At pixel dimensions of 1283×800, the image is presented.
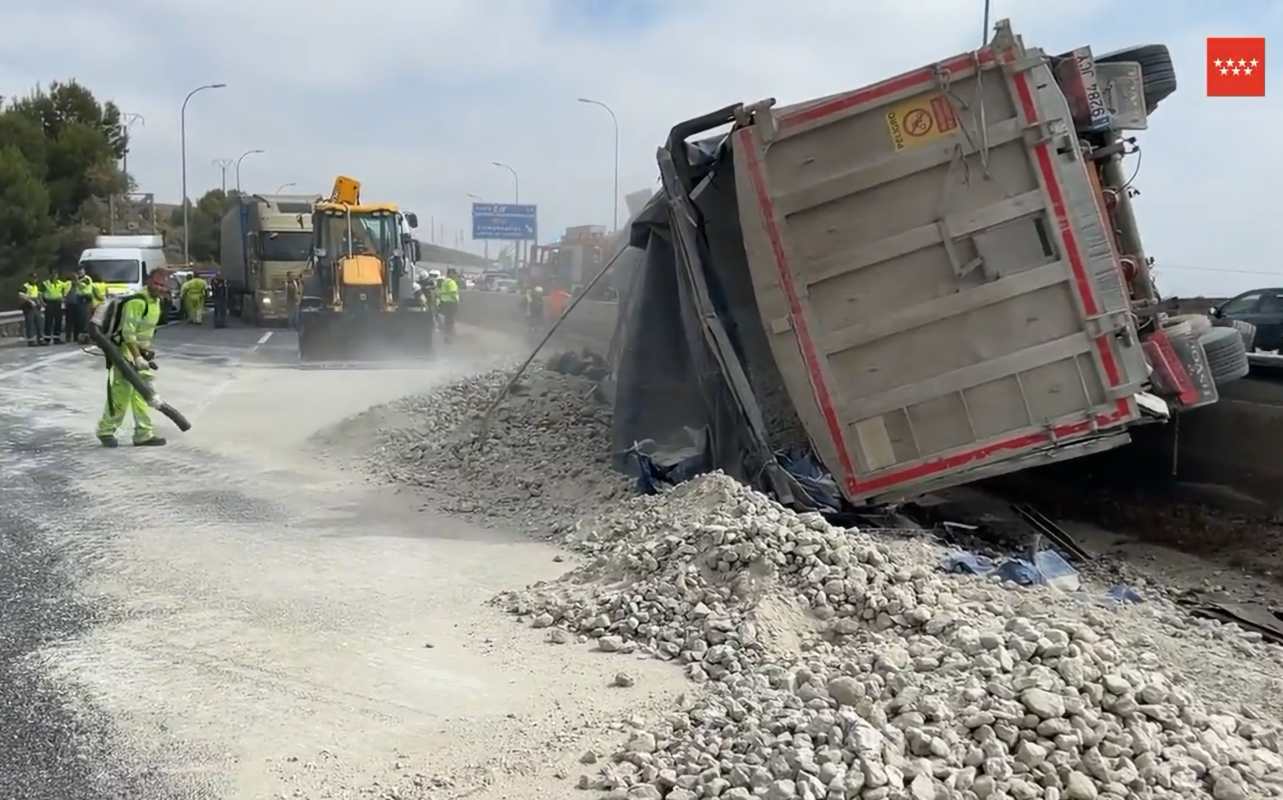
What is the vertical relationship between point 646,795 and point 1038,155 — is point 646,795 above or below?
below

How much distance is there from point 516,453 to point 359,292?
41.0ft

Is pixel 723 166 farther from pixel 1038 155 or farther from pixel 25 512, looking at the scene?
pixel 25 512

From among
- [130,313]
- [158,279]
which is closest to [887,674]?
[158,279]

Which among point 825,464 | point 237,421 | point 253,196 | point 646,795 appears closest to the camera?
point 646,795

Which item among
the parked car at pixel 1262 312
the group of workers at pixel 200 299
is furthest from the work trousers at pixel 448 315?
the parked car at pixel 1262 312

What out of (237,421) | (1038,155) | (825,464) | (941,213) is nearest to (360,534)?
(825,464)

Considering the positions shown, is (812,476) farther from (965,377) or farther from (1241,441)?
(1241,441)

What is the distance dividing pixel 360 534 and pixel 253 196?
2566 cm

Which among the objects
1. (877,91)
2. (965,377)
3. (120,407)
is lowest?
(120,407)

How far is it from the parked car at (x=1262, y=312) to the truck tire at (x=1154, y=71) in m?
14.0

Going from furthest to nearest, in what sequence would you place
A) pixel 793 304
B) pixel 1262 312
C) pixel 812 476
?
pixel 1262 312 < pixel 812 476 < pixel 793 304

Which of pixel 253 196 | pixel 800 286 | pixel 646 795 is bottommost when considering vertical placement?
pixel 646 795

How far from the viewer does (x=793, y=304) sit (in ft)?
22.0

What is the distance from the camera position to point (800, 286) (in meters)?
6.68
